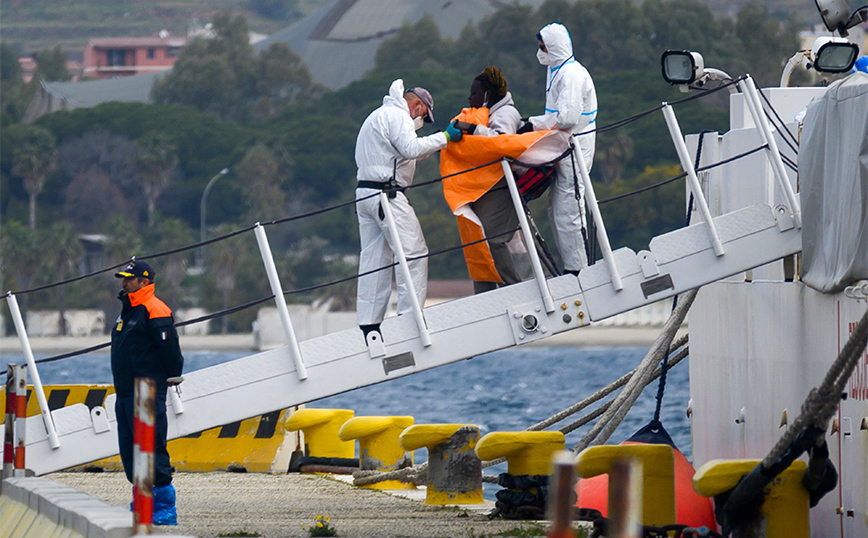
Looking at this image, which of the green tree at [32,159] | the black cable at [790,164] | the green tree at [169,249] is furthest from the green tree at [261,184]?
the black cable at [790,164]

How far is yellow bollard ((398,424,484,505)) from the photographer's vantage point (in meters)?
10.4

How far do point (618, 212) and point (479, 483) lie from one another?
7702 cm

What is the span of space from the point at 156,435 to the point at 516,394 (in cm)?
4057

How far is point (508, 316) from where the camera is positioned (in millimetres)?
8555

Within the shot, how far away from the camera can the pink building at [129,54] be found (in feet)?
589

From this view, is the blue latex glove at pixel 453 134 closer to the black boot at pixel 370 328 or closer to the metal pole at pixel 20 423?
the black boot at pixel 370 328

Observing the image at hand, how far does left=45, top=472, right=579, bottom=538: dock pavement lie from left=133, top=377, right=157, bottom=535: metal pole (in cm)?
191

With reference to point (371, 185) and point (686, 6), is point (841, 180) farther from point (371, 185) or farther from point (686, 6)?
point (686, 6)

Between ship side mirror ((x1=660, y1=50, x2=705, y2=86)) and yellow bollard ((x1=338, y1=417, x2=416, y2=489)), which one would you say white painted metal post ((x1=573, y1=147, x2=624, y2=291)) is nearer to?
ship side mirror ((x1=660, y1=50, x2=705, y2=86))

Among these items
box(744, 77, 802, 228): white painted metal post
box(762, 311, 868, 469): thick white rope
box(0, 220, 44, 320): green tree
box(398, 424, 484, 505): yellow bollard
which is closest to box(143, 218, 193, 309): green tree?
box(0, 220, 44, 320): green tree

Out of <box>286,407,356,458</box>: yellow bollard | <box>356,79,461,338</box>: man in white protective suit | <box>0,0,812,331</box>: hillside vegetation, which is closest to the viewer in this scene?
<box>356,79,461,338</box>: man in white protective suit

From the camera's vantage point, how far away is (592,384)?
54.8 metres

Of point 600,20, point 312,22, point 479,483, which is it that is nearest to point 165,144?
point 600,20

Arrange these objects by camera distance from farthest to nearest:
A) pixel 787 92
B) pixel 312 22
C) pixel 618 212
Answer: pixel 312 22, pixel 618 212, pixel 787 92
